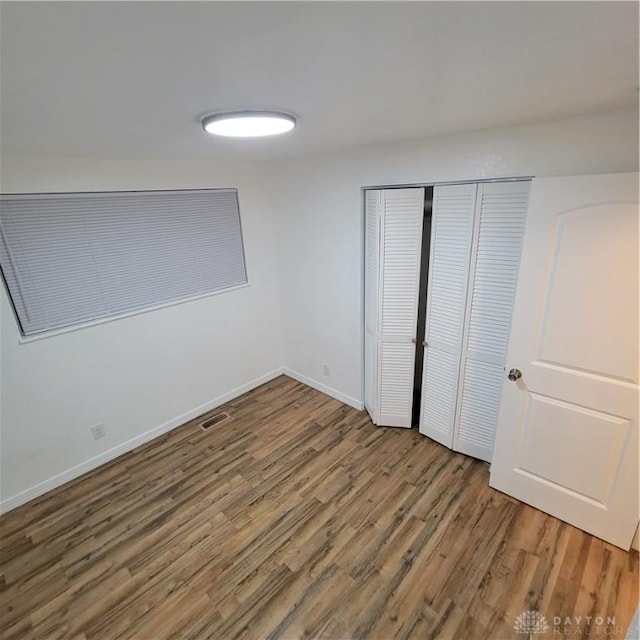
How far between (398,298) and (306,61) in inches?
76.8

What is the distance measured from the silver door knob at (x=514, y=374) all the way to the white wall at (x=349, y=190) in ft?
3.66

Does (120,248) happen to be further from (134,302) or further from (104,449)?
(104,449)

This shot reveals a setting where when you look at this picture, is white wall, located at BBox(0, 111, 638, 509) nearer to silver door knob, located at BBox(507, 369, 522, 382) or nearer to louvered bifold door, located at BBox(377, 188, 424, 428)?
louvered bifold door, located at BBox(377, 188, 424, 428)

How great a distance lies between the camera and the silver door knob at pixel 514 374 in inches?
83.0

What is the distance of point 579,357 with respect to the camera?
1.88 meters

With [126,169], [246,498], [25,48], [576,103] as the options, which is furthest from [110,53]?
[246,498]

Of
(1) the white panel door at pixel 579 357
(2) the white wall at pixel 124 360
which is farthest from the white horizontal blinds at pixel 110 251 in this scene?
(1) the white panel door at pixel 579 357

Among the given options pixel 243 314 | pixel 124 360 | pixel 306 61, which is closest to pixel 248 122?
pixel 306 61

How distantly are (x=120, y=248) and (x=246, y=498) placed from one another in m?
2.02

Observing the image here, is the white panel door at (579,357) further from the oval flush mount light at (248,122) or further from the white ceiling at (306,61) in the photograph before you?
the oval flush mount light at (248,122)

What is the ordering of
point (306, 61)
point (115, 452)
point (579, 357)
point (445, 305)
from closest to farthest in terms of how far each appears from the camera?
point (306, 61) < point (579, 357) < point (445, 305) < point (115, 452)

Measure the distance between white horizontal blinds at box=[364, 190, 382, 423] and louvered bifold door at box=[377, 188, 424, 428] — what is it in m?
0.05

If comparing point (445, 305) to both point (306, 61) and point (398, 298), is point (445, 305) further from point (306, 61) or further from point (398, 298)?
point (306, 61)

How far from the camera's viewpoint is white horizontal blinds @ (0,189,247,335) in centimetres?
222
